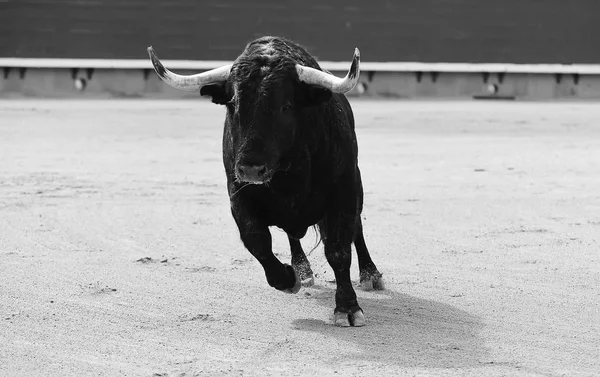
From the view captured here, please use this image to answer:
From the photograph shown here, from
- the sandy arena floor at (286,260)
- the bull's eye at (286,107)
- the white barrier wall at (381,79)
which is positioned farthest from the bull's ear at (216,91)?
the white barrier wall at (381,79)

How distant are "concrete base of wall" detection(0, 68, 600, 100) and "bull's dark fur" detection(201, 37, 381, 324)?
1268 centimetres

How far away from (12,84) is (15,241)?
11515 millimetres

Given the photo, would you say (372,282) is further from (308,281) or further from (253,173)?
(253,173)

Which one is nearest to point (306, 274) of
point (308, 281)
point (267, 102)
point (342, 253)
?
point (308, 281)

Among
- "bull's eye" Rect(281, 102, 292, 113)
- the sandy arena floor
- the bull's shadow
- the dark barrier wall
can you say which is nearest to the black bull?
"bull's eye" Rect(281, 102, 292, 113)

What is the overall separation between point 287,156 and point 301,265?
943 mm

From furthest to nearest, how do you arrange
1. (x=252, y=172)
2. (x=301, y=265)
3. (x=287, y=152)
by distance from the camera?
(x=301, y=265) → (x=287, y=152) → (x=252, y=172)

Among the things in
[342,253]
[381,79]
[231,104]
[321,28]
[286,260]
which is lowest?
[286,260]

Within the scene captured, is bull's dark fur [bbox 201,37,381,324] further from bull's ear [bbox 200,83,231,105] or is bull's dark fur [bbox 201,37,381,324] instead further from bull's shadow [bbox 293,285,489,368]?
bull's shadow [bbox 293,285,489,368]

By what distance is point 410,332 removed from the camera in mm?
3426

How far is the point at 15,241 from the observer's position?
5.13 metres

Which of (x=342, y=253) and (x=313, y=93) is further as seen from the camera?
(x=342, y=253)

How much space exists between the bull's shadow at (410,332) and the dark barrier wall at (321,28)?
13.1m

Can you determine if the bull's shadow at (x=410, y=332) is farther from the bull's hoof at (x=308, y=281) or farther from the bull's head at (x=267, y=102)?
the bull's head at (x=267, y=102)
